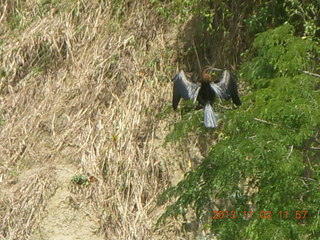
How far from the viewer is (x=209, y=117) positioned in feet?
24.3

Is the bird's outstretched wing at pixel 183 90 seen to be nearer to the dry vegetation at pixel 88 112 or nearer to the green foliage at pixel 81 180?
the dry vegetation at pixel 88 112

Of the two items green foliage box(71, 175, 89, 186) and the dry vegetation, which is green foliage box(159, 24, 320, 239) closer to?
the dry vegetation

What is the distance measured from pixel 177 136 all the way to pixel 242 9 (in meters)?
2.61

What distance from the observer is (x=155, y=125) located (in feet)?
29.8

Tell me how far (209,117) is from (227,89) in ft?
1.30

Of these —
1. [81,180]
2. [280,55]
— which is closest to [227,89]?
[280,55]

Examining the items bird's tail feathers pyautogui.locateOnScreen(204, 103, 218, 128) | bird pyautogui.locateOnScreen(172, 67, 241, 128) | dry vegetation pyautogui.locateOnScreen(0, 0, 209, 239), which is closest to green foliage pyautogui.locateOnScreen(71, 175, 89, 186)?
dry vegetation pyautogui.locateOnScreen(0, 0, 209, 239)

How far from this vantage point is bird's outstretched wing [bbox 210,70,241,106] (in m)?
7.57

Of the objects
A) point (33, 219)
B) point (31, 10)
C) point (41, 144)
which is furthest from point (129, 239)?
point (31, 10)

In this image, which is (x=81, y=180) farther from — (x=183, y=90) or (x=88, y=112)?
(x=183, y=90)

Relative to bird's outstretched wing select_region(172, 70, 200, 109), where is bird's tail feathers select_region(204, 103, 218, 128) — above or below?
below

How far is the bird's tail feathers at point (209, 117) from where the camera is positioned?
7.27 m

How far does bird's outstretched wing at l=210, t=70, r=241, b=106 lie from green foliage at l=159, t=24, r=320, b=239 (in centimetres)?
55

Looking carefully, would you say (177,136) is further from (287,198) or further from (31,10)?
(31,10)
